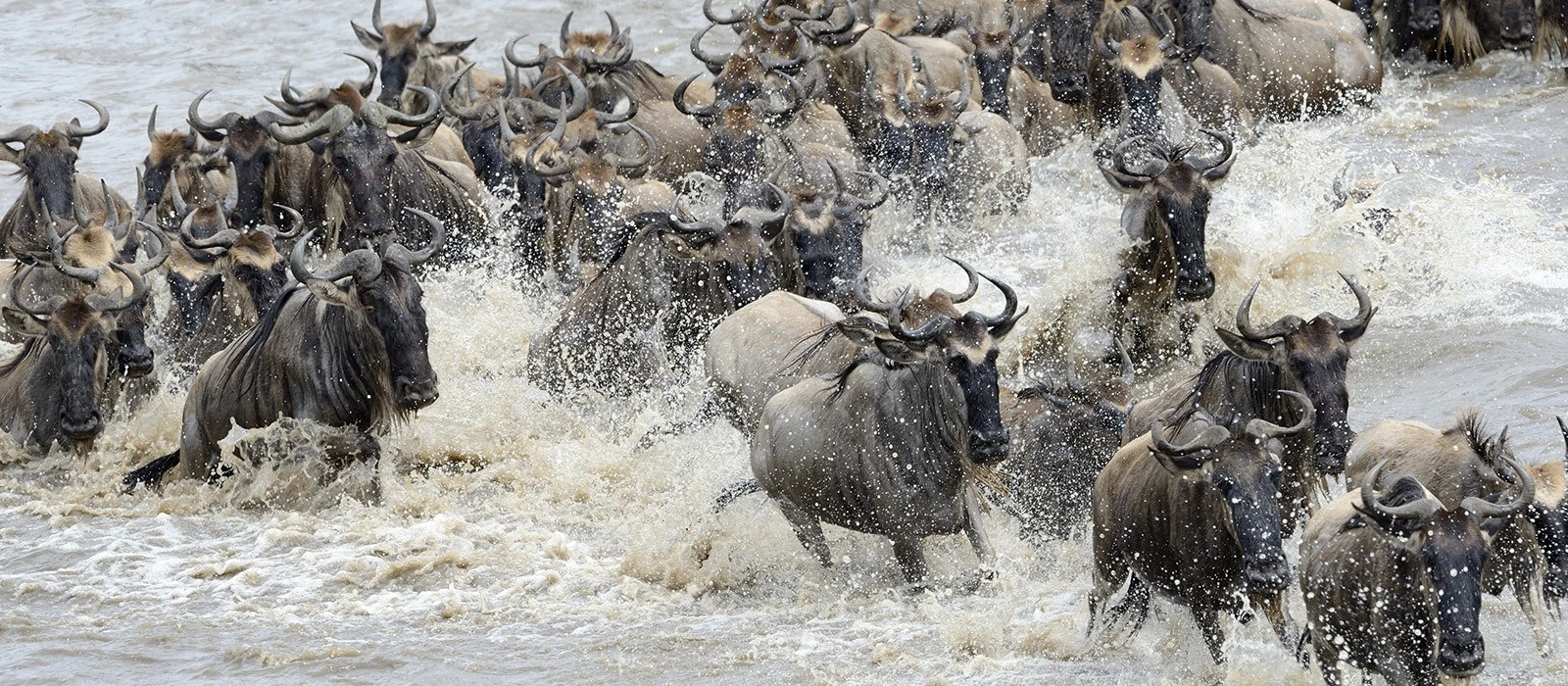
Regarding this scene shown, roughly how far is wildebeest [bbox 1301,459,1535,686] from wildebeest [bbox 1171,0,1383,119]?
955cm

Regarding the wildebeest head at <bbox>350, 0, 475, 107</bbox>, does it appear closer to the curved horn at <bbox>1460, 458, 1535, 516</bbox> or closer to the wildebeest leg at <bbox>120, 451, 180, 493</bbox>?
the wildebeest leg at <bbox>120, 451, 180, 493</bbox>

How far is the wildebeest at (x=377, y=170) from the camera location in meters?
11.6

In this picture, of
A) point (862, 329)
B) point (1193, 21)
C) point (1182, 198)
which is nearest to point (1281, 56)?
point (1193, 21)

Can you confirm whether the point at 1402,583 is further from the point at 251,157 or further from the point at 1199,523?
the point at 251,157

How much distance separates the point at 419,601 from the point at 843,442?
1.84 m

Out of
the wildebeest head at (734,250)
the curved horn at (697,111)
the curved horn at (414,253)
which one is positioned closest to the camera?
the curved horn at (414,253)

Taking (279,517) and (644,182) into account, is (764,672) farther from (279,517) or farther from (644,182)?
(644,182)

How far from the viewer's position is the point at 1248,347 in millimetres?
7082

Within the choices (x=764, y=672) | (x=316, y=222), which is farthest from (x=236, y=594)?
(x=316, y=222)

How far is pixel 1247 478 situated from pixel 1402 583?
59cm

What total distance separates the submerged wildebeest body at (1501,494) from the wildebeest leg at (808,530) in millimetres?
2102

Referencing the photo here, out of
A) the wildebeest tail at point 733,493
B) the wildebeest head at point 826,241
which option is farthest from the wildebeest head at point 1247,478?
the wildebeest head at point 826,241

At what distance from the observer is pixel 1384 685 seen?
6.46 m

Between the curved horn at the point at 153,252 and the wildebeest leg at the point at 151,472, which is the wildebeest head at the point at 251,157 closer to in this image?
the curved horn at the point at 153,252
